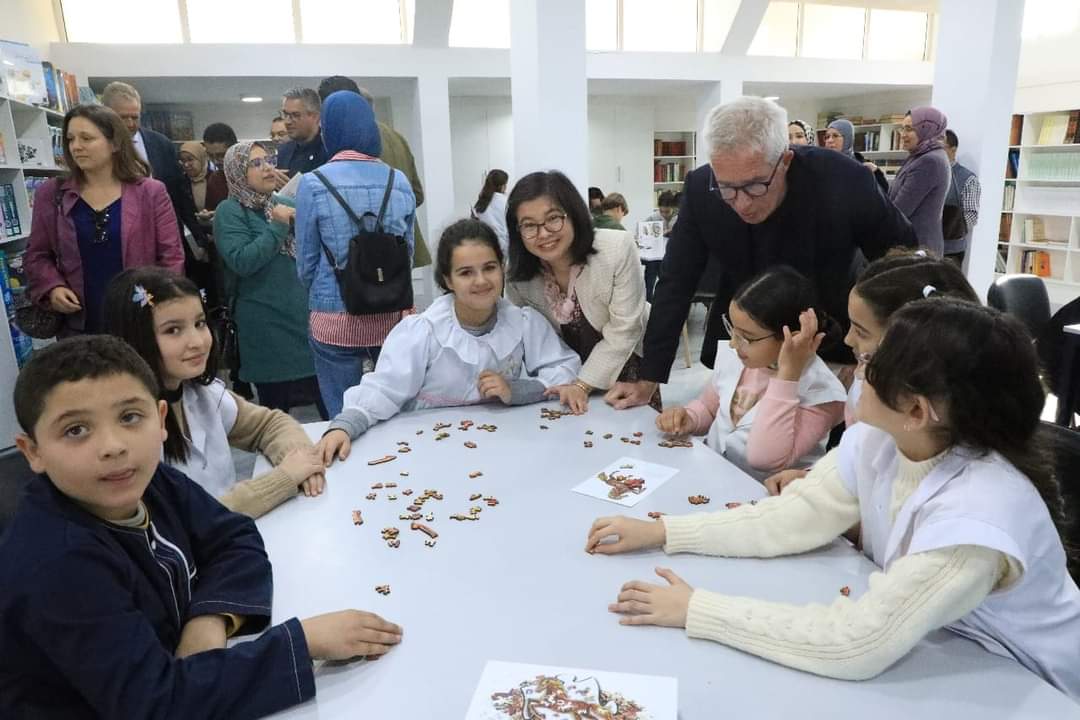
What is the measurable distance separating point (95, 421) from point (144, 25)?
808cm

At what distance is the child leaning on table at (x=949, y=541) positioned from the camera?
1026mm

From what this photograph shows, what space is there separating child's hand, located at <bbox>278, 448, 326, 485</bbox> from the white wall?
5601 mm

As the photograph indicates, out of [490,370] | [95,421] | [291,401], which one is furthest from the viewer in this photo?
[291,401]

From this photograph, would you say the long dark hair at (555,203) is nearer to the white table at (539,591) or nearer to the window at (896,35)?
the white table at (539,591)

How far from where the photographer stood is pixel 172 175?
4.11 m

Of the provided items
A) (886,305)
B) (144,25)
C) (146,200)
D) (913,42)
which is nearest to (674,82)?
(913,42)

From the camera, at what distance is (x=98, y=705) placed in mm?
979

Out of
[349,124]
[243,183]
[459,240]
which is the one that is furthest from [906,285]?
[243,183]

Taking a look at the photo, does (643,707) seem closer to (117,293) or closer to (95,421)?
(95,421)

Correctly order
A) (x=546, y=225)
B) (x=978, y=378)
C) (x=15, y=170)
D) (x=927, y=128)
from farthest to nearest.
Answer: (x=15, y=170) < (x=927, y=128) < (x=546, y=225) < (x=978, y=378)

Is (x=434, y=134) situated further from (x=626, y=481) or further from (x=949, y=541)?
(x=949, y=541)

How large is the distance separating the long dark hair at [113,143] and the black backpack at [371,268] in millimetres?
887

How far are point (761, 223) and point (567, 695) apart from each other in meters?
1.68

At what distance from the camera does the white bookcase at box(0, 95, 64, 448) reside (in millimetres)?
3982
